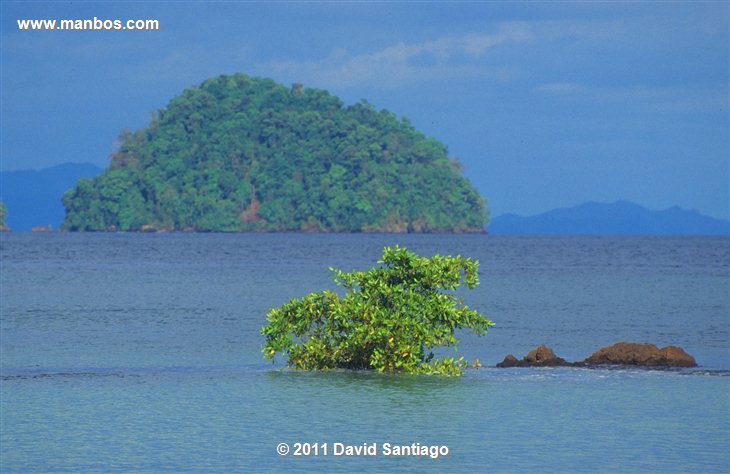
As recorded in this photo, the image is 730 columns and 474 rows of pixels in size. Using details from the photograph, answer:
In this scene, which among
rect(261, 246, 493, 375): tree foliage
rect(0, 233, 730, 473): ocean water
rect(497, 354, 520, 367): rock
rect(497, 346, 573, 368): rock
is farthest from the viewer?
rect(497, 354, 520, 367): rock

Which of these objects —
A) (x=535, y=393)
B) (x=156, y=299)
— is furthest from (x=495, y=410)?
(x=156, y=299)

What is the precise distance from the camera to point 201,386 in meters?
26.6

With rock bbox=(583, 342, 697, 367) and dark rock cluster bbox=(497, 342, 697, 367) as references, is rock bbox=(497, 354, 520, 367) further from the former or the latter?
rock bbox=(583, 342, 697, 367)

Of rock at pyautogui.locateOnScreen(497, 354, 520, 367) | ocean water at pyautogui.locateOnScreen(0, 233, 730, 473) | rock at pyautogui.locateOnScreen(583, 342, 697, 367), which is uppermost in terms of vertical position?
rock at pyautogui.locateOnScreen(583, 342, 697, 367)

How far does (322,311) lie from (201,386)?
3.43 m

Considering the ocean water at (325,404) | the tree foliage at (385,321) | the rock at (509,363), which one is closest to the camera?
the ocean water at (325,404)

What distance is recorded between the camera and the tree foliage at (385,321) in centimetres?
2750

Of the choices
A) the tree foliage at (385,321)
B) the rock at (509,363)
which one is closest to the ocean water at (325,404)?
the tree foliage at (385,321)

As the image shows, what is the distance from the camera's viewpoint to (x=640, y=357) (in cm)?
2986

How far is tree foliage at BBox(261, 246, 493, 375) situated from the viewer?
2750 cm

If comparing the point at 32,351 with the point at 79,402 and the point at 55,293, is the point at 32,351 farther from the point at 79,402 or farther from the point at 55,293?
the point at 55,293

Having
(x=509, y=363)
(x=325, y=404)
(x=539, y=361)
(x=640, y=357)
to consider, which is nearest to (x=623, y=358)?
(x=640, y=357)

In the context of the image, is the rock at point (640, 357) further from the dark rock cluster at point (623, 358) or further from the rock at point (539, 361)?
the rock at point (539, 361)

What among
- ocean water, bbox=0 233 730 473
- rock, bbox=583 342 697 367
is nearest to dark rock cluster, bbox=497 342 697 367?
rock, bbox=583 342 697 367
